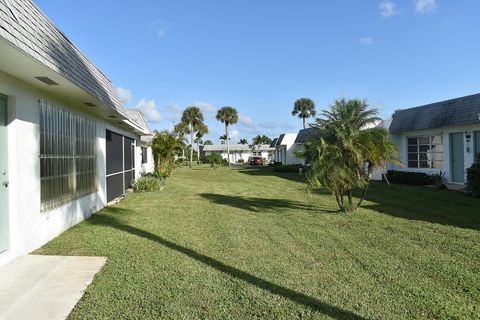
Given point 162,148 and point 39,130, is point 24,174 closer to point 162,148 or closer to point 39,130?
point 39,130

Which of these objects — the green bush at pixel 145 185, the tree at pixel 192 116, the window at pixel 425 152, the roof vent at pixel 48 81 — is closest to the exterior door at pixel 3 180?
the roof vent at pixel 48 81

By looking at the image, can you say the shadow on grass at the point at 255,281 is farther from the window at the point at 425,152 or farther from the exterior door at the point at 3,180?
the window at the point at 425,152

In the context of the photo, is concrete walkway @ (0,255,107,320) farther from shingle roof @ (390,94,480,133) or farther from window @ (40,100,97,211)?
shingle roof @ (390,94,480,133)

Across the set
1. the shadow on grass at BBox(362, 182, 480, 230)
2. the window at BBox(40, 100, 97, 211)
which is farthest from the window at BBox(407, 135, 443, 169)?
the window at BBox(40, 100, 97, 211)

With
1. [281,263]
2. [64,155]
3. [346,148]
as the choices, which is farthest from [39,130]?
[346,148]

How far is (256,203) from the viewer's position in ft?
39.2

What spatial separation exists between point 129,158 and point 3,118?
11571mm

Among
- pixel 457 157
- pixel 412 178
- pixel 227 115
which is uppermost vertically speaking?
pixel 227 115

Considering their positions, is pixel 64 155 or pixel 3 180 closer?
pixel 3 180

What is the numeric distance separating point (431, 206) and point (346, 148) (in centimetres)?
418

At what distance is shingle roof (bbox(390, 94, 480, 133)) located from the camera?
50.9 feet

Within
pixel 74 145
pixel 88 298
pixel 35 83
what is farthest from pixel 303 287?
pixel 74 145

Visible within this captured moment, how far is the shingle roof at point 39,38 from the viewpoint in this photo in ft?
14.4

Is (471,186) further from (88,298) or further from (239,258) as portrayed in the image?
(88,298)
